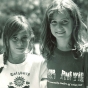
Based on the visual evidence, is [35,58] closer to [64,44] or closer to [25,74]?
[25,74]

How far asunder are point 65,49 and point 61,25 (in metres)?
0.24

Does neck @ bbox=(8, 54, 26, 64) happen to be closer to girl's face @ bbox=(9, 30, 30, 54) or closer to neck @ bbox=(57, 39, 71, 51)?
girl's face @ bbox=(9, 30, 30, 54)

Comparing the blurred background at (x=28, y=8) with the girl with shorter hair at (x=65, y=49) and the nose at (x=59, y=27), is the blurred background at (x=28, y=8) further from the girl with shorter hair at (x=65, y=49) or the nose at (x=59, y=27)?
the nose at (x=59, y=27)

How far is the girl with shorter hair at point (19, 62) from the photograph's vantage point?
273 centimetres

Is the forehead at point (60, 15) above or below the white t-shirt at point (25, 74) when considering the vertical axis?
above

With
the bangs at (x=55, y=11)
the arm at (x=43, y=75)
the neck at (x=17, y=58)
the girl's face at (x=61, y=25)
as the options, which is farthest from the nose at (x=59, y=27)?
the neck at (x=17, y=58)

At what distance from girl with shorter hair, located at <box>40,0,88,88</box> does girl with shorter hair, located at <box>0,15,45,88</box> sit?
0.17 m

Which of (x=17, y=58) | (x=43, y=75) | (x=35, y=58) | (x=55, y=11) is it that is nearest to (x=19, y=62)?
(x=17, y=58)

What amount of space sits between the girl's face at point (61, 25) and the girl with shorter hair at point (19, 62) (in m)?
0.35

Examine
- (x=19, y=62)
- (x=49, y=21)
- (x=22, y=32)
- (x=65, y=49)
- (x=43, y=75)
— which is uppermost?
(x=49, y=21)

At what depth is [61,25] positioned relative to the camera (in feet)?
8.32

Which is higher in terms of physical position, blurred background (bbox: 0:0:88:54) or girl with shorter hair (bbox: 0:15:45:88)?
blurred background (bbox: 0:0:88:54)

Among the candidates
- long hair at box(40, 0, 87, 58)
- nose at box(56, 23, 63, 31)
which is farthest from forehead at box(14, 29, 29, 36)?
nose at box(56, 23, 63, 31)

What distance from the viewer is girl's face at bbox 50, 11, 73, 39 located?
8.32 feet
